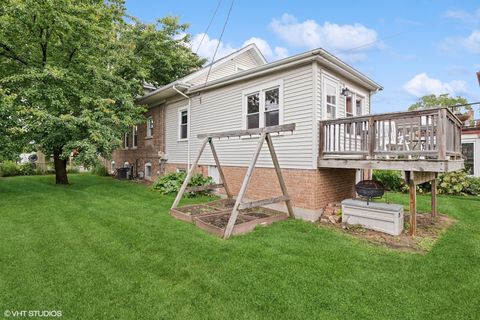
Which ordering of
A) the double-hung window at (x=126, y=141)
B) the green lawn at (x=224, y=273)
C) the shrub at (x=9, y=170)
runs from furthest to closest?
the double-hung window at (x=126, y=141) < the shrub at (x=9, y=170) < the green lawn at (x=224, y=273)

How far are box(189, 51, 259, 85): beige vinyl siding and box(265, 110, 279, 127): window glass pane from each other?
A: 484 cm

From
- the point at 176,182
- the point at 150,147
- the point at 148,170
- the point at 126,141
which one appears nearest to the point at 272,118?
the point at 176,182

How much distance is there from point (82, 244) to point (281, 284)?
3.65m

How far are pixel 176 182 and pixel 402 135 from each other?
7746mm

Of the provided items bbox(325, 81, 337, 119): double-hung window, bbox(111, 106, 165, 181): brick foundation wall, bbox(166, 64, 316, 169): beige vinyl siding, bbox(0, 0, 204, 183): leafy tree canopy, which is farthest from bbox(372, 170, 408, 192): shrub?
bbox(0, 0, 204, 183): leafy tree canopy

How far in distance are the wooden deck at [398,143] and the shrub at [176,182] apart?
15.7 ft

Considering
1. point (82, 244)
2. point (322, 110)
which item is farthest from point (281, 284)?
point (322, 110)

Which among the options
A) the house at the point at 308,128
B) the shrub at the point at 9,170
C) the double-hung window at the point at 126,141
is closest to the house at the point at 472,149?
the house at the point at 308,128

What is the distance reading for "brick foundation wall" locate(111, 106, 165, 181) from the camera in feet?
42.9

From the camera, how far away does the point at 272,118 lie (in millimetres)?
7820

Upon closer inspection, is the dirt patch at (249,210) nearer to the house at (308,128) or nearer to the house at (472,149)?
the house at (308,128)

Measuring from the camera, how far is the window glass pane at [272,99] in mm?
7715

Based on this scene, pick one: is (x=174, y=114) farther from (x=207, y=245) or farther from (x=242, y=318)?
A: (x=242, y=318)

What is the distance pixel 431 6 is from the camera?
10984mm
